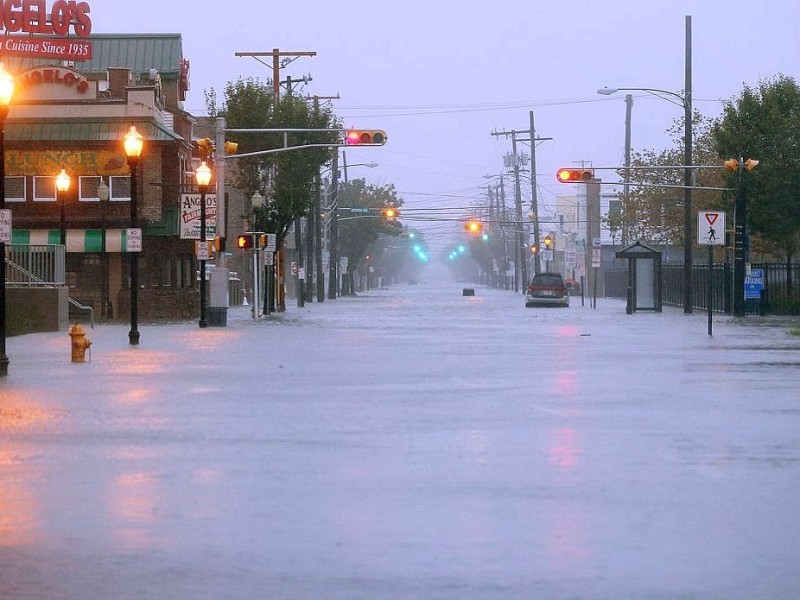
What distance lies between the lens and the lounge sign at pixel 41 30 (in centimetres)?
6762

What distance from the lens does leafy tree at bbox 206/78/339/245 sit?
67.2 meters

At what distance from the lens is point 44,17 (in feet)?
226

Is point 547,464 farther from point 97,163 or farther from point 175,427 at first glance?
point 97,163

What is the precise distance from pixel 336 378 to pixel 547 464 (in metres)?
11.0

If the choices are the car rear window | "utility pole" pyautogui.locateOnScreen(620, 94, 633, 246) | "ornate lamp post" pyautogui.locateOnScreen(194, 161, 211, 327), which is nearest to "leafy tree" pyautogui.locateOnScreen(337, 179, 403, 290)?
"utility pole" pyautogui.locateOnScreen(620, 94, 633, 246)

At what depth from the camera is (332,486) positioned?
12.2 metres

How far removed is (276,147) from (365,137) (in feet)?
66.5

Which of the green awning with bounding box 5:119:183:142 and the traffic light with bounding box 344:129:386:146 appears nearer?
the traffic light with bounding box 344:129:386:146

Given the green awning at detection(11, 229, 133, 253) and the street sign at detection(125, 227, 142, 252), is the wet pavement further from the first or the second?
the green awning at detection(11, 229, 133, 253)

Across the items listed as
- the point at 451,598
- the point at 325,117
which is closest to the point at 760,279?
the point at 325,117

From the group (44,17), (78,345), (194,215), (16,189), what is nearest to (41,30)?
(44,17)

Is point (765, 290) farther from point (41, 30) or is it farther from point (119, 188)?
point (41, 30)

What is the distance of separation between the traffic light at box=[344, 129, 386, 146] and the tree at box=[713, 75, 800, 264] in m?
15.3

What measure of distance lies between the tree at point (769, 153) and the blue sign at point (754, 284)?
2698mm
